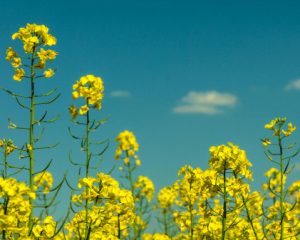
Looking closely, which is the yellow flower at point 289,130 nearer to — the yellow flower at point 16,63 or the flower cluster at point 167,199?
the yellow flower at point 16,63

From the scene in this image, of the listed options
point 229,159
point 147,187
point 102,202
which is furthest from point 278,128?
point 147,187

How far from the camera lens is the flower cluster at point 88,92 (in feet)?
14.6

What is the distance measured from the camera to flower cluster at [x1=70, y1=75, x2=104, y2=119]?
445 cm

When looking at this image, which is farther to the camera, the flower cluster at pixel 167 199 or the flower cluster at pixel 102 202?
the flower cluster at pixel 167 199

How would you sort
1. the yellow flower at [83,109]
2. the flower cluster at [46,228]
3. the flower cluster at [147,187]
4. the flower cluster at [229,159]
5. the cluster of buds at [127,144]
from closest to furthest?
the flower cluster at [229,159], the flower cluster at [46,228], the yellow flower at [83,109], the cluster of buds at [127,144], the flower cluster at [147,187]

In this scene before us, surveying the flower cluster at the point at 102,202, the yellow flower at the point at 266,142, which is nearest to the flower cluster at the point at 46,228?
the flower cluster at the point at 102,202

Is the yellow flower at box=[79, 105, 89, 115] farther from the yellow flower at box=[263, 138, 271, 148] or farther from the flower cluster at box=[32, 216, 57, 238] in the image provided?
the yellow flower at box=[263, 138, 271, 148]

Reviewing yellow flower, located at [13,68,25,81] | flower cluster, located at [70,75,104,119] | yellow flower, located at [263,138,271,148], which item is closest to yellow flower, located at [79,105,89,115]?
flower cluster, located at [70,75,104,119]

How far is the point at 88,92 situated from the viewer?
4.45m

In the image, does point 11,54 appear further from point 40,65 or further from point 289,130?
point 289,130

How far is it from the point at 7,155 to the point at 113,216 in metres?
1.55

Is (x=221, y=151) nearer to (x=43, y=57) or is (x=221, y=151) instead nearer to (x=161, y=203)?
(x=43, y=57)

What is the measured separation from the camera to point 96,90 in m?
4.49

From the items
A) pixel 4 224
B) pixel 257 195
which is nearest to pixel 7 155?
pixel 4 224
